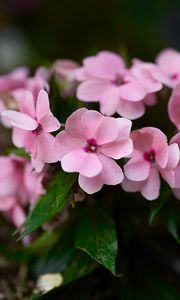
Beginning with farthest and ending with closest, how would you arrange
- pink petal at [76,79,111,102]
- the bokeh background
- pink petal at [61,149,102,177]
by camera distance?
the bokeh background, pink petal at [76,79,111,102], pink petal at [61,149,102,177]

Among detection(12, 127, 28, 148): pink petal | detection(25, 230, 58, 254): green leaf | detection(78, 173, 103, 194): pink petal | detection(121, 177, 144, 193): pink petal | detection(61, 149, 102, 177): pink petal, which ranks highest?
detection(61, 149, 102, 177): pink petal

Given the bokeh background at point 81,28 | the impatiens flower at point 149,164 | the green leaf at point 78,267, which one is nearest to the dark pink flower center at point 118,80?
the impatiens flower at point 149,164

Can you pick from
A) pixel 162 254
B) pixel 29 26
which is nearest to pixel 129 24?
pixel 29 26

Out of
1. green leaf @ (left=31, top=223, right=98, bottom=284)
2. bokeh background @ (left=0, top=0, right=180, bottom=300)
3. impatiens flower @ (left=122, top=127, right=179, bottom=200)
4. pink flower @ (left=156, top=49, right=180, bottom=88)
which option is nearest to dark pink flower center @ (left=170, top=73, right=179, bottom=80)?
pink flower @ (left=156, top=49, right=180, bottom=88)

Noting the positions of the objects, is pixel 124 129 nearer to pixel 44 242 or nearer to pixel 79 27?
pixel 44 242

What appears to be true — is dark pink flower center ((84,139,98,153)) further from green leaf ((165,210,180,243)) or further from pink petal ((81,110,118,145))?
green leaf ((165,210,180,243))

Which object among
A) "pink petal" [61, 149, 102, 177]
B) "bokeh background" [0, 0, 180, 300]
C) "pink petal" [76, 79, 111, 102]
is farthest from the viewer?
"bokeh background" [0, 0, 180, 300]

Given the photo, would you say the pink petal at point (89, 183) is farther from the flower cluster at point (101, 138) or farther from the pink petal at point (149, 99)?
the pink petal at point (149, 99)
